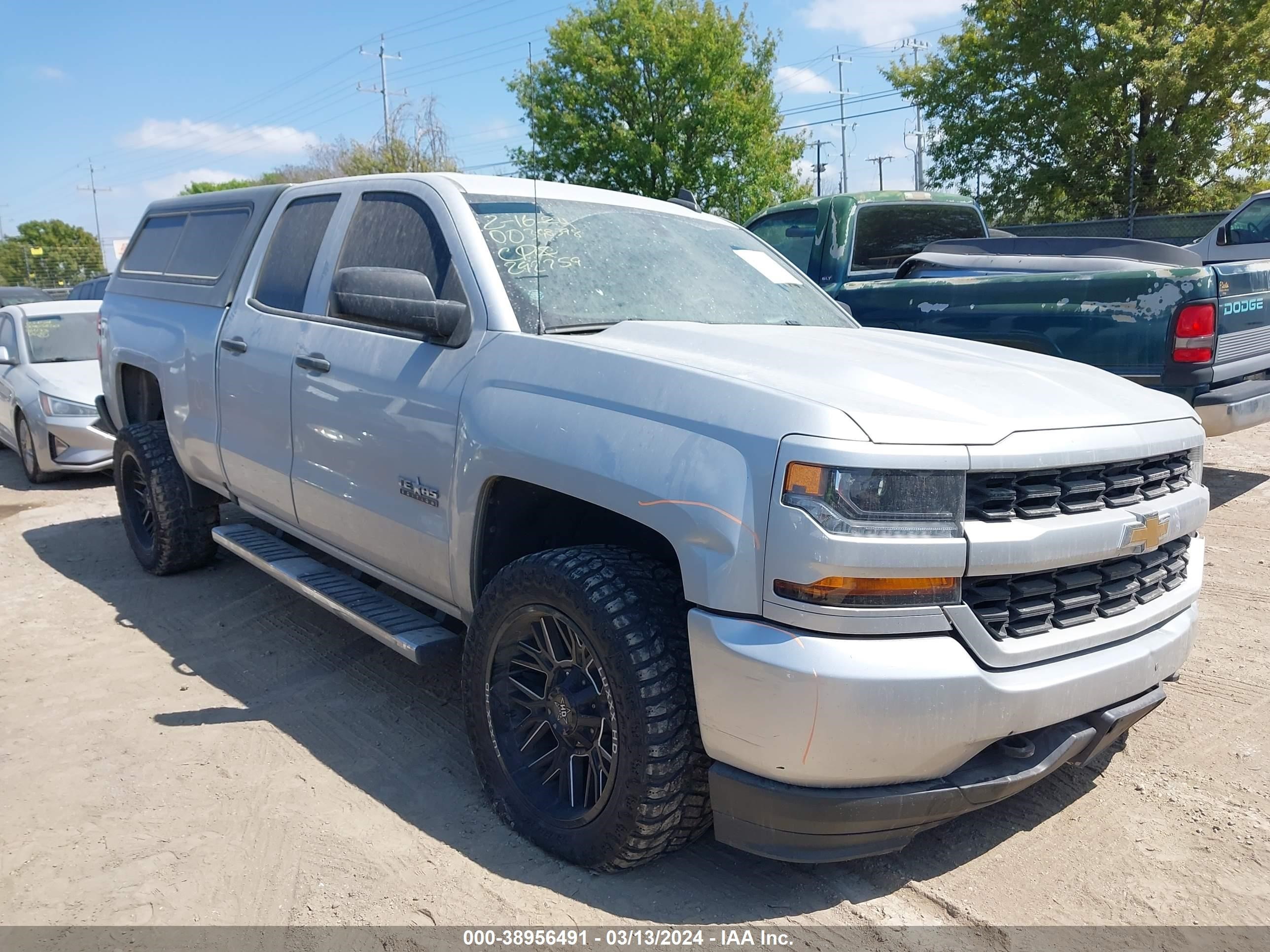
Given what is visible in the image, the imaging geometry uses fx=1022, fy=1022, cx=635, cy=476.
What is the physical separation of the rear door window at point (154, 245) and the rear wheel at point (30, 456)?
3420 mm

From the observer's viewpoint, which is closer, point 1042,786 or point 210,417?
point 1042,786

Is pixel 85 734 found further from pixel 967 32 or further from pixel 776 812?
pixel 967 32

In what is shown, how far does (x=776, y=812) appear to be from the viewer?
243 cm

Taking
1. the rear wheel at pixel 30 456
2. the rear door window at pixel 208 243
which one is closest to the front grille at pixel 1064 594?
the rear door window at pixel 208 243

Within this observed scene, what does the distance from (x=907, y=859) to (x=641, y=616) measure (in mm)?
1103

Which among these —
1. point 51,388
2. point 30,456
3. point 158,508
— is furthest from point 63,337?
point 158,508

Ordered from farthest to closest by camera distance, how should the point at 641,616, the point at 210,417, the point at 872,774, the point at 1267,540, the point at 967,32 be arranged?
1. the point at 967,32
2. the point at 1267,540
3. the point at 210,417
4. the point at 641,616
5. the point at 872,774

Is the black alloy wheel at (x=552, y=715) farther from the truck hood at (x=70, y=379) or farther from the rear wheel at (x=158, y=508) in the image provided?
the truck hood at (x=70, y=379)

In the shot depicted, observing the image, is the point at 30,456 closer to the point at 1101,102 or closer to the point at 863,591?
the point at 863,591

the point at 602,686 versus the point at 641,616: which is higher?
the point at 641,616

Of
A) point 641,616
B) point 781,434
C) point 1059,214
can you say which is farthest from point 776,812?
point 1059,214

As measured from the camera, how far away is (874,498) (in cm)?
236

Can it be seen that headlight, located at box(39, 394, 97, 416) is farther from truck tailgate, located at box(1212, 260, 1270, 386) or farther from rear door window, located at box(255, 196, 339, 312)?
truck tailgate, located at box(1212, 260, 1270, 386)

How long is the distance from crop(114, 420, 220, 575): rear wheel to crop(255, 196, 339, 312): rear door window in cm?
133
